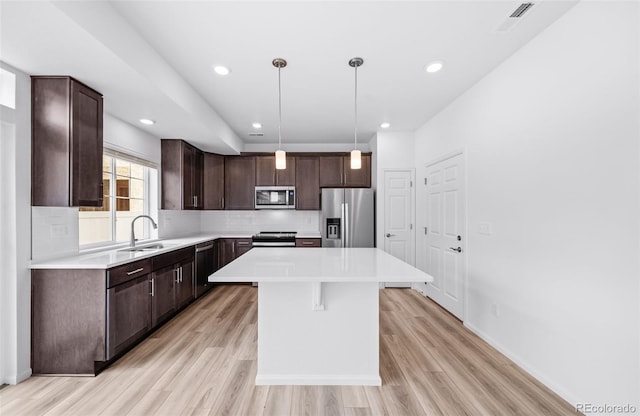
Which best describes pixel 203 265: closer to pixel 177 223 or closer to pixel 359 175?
pixel 177 223

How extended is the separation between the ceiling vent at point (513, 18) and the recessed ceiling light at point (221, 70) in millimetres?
2218

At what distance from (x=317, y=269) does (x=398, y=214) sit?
9.44ft

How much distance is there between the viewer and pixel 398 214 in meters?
4.49

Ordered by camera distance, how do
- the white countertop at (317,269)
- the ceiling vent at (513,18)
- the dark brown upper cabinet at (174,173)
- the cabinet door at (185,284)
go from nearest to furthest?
1. the white countertop at (317,269)
2. the ceiling vent at (513,18)
3. the cabinet door at (185,284)
4. the dark brown upper cabinet at (174,173)

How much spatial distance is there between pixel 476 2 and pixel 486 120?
47.4 inches

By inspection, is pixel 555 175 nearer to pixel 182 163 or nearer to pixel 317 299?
pixel 317 299

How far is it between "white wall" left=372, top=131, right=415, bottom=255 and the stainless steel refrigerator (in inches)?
5.2

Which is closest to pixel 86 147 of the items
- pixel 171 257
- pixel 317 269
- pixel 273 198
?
pixel 171 257

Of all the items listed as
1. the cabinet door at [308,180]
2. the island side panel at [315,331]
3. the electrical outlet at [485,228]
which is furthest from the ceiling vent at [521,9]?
the cabinet door at [308,180]

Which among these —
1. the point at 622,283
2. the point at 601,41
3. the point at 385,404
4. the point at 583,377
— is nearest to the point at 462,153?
the point at 601,41

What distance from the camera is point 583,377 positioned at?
5.75 feet

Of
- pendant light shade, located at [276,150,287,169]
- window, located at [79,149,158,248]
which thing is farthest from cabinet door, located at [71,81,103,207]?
pendant light shade, located at [276,150,287,169]

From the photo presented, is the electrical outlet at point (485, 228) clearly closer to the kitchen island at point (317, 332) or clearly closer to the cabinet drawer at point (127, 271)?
the kitchen island at point (317, 332)

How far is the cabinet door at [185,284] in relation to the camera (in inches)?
133
